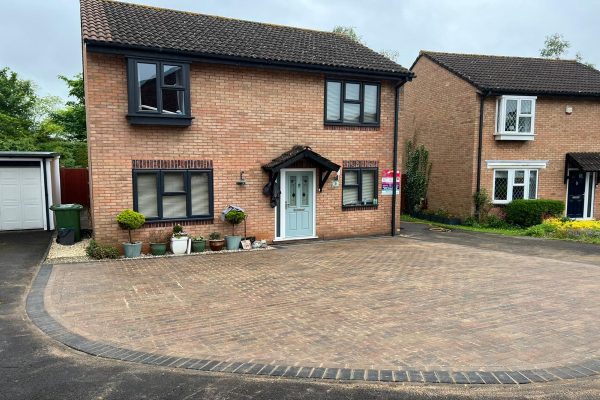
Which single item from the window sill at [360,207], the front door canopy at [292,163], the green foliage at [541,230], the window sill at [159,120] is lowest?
the green foliage at [541,230]

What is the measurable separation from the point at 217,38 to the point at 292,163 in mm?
4273

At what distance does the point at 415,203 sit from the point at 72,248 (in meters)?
15.3

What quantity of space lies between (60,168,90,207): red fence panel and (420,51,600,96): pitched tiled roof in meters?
17.1

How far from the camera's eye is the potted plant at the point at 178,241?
11.3 m

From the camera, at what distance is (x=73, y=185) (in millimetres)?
19828

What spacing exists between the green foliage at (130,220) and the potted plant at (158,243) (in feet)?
2.25

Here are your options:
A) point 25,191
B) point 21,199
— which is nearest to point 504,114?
point 25,191

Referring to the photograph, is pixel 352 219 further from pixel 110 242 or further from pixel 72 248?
pixel 72 248

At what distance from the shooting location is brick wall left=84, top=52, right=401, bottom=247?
35.4ft

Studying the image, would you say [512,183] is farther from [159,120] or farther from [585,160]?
[159,120]

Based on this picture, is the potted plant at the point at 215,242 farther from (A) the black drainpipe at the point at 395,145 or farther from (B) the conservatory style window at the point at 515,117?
(B) the conservatory style window at the point at 515,117

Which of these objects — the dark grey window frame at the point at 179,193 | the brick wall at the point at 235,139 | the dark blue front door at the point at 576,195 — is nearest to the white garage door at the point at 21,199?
the brick wall at the point at 235,139

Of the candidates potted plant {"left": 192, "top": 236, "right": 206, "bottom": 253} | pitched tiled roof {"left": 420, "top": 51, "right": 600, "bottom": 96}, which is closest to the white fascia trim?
pitched tiled roof {"left": 420, "top": 51, "right": 600, "bottom": 96}

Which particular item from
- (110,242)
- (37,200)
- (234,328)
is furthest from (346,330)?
(37,200)
